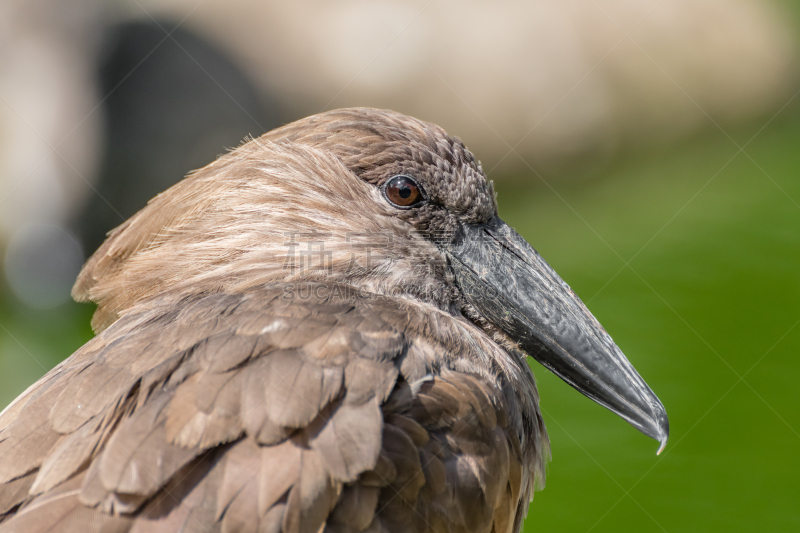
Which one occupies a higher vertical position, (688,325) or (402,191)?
(402,191)

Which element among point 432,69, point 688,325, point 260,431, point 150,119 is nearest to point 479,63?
point 432,69

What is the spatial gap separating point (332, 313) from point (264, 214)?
540 millimetres

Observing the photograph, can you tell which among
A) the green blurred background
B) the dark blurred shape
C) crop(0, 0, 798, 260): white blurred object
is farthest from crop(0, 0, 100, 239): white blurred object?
the green blurred background

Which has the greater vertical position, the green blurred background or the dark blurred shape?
the green blurred background

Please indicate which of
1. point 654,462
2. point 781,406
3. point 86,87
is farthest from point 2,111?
point 781,406

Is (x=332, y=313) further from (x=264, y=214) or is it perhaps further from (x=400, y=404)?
(x=264, y=214)

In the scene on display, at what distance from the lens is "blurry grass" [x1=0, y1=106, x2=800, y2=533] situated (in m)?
4.11

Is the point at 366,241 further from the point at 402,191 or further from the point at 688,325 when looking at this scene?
the point at 688,325

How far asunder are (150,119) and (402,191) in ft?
12.9

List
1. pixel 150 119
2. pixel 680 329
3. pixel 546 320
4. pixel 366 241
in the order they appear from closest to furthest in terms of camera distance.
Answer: pixel 366 241 → pixel 546 320 → pixel 680 329 → pixel 150 119

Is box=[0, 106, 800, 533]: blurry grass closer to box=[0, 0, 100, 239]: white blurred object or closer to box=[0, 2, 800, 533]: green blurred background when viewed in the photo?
box=[0, 2, 800, 533]: green blurred background

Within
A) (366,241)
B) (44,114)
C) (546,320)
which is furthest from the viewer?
(44,114)

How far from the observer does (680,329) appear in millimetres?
5270

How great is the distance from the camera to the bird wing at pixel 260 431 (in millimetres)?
1741
